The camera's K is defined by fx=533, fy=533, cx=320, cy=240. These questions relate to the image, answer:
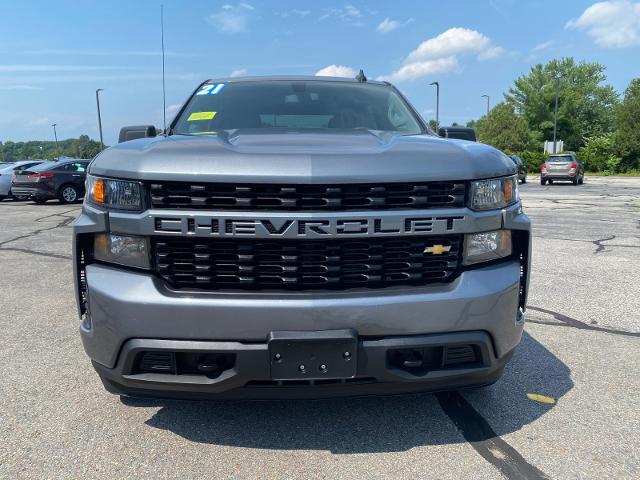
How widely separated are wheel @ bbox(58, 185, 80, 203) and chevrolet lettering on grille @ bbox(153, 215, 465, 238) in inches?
672

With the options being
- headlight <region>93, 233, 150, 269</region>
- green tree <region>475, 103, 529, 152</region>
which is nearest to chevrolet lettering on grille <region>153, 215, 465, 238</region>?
headlight <region>93, 233, 150, 269</region>

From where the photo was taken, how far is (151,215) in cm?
222

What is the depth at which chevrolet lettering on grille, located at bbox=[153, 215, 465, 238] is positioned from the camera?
7.12 feet

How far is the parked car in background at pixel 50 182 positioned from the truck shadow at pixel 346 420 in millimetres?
16301

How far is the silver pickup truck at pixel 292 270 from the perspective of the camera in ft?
7.08

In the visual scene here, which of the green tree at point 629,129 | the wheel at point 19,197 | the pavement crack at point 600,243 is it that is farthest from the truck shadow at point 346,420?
the green tree at point 629,129

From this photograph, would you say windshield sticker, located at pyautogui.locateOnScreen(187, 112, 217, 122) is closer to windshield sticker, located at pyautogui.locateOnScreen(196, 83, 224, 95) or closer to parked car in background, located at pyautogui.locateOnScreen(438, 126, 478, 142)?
windshield sticker, located at pyautogui.locateOnScreen(196, 83, 224, 95)

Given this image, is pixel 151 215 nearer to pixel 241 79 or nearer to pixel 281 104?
pixel 281 104

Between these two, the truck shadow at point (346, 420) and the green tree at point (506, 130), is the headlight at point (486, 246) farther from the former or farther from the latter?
the green tree at point (506, 130)

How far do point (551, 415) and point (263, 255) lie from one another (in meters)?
1.74

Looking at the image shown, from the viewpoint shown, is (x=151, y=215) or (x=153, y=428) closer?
(x=151, y=215)

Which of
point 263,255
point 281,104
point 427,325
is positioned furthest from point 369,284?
point 281,104

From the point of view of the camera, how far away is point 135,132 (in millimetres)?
3451

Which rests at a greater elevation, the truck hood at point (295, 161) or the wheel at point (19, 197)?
the truck hood at point (295, 161)
